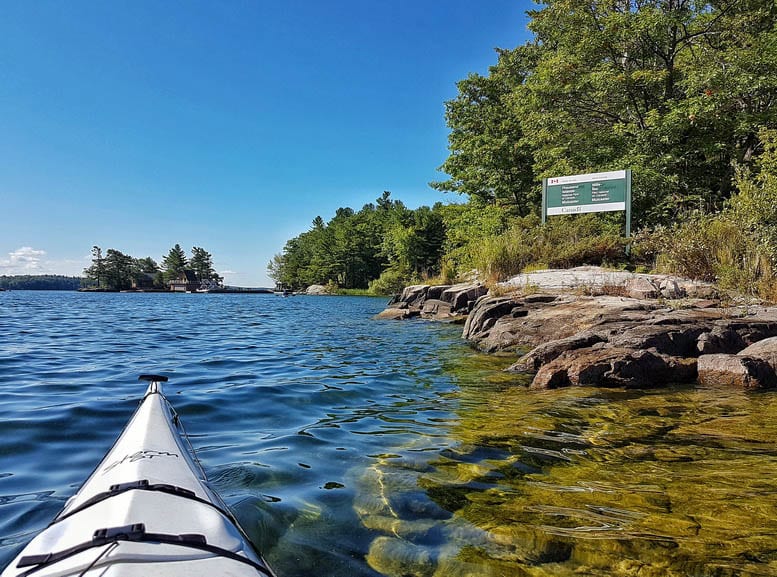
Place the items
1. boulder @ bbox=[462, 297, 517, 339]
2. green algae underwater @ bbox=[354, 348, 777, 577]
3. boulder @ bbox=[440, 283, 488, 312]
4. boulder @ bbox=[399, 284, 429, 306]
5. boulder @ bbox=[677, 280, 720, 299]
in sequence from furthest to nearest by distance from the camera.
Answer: boulder @ bbox=[399, 284, 429, 306], boulder @ bbox=[440, 283, 488, 312], boulder @ bbox=[462, 297, 517, 339], boulder @ bbox=[677, 280, 720, 299], green algae underwater @ bbox=[354, 348, 777, 577]

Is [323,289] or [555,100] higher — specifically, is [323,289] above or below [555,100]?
below

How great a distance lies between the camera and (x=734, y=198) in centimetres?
938

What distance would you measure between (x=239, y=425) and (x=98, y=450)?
1236mm

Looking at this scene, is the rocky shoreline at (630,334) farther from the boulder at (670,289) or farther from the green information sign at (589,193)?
the green information sign at (589,193)

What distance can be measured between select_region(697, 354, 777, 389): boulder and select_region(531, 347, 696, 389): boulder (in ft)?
0.65

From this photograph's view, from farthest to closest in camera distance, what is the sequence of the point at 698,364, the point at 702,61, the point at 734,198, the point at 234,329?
the point at 702,61
the point at 234,329
the point at 734,198
the point at 698,364

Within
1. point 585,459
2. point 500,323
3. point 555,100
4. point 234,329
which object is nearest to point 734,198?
point 500,323

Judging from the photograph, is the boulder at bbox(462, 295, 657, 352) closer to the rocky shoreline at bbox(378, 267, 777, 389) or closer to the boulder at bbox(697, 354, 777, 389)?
the rocky shoreline at bbox(378, 267, 777, 389)

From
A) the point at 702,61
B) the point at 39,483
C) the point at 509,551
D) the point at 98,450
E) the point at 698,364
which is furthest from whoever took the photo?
the point at 702,61

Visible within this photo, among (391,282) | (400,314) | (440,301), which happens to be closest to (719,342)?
(440,301)

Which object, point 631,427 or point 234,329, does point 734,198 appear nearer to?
point 631,427

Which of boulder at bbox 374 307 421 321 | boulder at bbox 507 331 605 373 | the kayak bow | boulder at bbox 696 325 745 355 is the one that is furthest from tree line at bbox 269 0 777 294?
the kayak bow

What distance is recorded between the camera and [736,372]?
17.6ft

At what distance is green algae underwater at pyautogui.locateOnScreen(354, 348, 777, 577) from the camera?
2.07 meters
